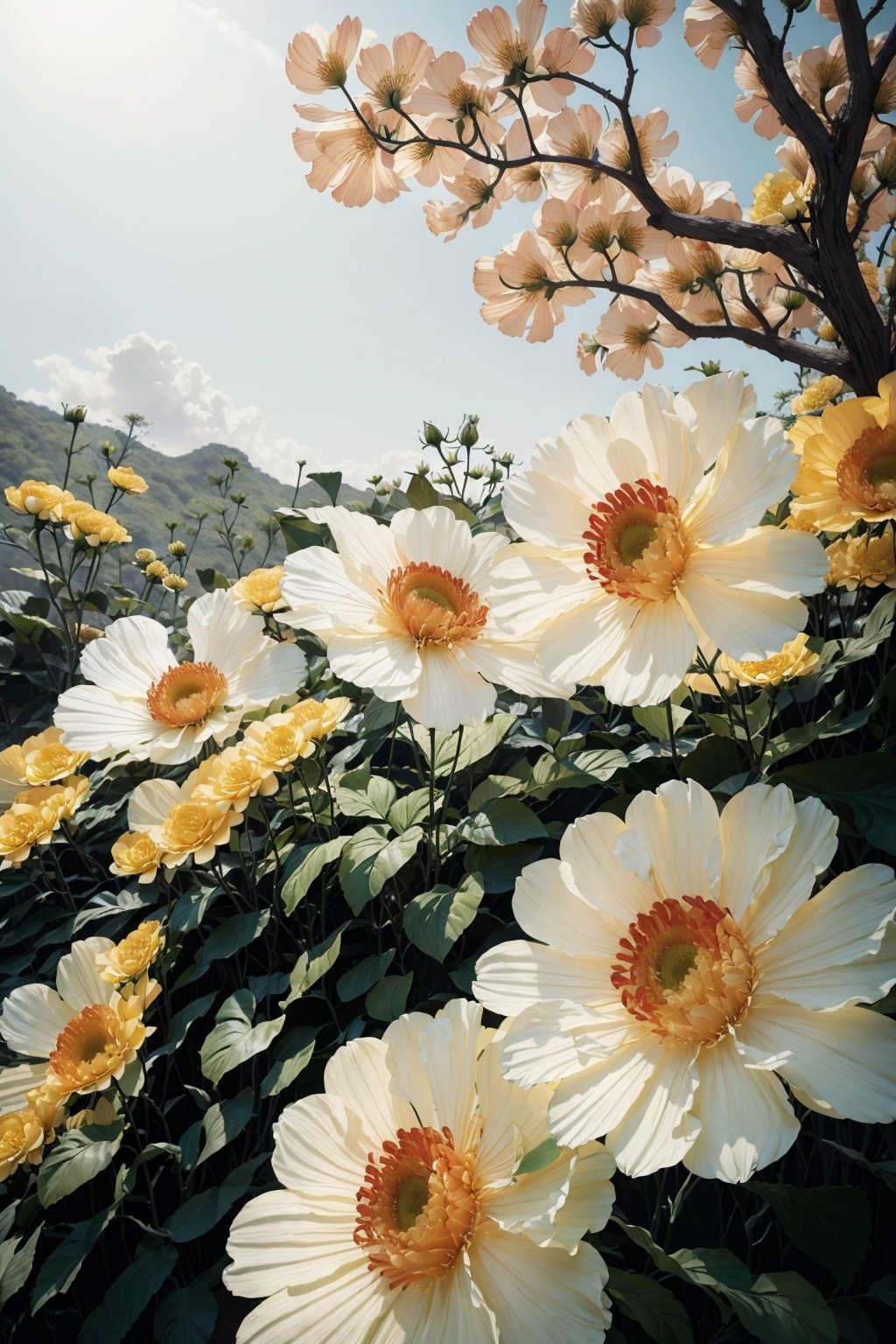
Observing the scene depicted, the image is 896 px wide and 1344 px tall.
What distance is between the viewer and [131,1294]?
0.66 meters

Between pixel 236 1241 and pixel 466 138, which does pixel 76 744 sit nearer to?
pixel 236 1241

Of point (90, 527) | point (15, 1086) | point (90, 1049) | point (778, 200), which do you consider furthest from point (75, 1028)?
point (778, 200)

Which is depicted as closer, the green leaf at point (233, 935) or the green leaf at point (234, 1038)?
the green leaf at point (234, 1038)

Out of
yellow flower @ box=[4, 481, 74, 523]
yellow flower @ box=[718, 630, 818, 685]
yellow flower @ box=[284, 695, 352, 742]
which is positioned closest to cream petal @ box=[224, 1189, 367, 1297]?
yellow flower @ box=[284, 695, 352, 742]

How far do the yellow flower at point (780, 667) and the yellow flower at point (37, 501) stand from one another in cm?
129

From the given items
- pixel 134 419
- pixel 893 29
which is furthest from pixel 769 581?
pixel 134 419

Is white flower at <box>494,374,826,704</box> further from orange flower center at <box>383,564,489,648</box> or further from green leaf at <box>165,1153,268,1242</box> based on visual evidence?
green leaf at <box>165,1153,268,1242</box>

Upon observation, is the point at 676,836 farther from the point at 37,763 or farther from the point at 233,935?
the point at 37,763

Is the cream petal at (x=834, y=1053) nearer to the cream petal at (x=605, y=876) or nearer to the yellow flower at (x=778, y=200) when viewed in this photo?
the cream petal at (x=605, y=876)

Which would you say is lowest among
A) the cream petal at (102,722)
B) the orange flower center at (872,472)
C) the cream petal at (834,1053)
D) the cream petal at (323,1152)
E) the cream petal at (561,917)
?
the cream petal at (323,1152)

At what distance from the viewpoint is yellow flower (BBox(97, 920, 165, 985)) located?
731mm

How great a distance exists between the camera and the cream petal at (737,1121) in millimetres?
335

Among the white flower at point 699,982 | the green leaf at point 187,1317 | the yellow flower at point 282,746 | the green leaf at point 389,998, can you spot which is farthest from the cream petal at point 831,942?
the green leaf at point 187,1317

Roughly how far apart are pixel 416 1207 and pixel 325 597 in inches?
14.2
